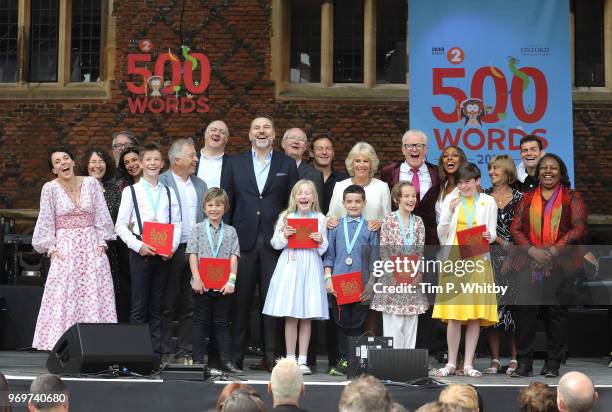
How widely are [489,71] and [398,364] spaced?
5408 mm

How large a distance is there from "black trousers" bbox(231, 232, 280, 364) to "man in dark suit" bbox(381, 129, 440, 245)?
1.28m

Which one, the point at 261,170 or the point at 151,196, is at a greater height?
the point at 261,170

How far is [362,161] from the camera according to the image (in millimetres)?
8602

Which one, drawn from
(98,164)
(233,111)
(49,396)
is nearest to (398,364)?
(49,396)

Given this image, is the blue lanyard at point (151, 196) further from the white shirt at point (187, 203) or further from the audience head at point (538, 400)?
the audience head at point (538, 400)

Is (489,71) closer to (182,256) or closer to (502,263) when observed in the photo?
(502,263)

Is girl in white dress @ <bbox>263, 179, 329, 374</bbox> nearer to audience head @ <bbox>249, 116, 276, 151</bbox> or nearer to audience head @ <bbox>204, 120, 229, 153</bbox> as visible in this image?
audience head @ <bbox>249, 116, 276, 151</bbox>

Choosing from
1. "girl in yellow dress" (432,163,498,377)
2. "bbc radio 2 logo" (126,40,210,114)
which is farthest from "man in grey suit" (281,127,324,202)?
"bbc radio 2 logo" (126,40,210,114)

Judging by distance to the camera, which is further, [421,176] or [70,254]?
[421,176]

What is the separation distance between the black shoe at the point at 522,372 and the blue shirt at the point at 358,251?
1.36 meters

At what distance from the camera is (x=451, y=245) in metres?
8.34

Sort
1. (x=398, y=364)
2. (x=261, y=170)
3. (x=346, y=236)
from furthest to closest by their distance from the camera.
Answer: (x=261, y=170) < (x=346, y=236) < (x=398, y=364)

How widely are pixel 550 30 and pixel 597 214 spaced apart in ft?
8.12

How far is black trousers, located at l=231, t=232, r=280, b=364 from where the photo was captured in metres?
8.38
